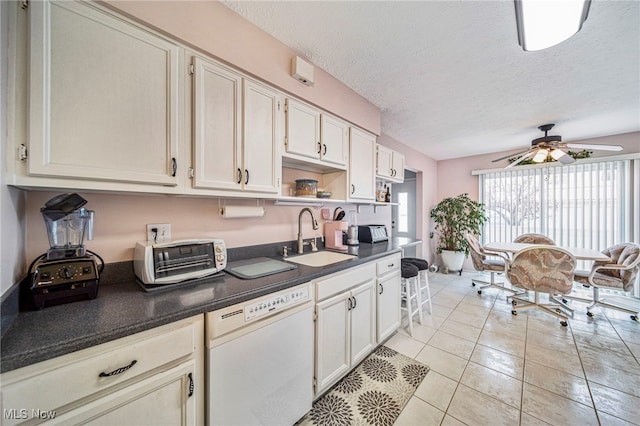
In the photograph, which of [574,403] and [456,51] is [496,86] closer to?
[456,51]

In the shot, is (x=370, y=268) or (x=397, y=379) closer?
(x=397, y=379)

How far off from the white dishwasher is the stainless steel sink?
402 millimetres

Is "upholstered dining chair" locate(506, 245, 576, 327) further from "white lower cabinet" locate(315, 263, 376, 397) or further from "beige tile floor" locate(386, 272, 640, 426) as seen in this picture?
"white lower cabinet" locate(315, 263, 376, 397)

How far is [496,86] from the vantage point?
217 centimetres

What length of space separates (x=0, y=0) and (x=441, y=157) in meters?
5.66

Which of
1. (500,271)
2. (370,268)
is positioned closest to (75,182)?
(370,268)

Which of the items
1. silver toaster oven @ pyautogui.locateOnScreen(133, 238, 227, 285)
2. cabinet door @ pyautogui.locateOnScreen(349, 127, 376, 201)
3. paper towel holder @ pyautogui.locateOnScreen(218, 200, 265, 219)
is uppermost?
cabinet door @ pyautogui.locateOnScreen(349, 127, 376, 201)

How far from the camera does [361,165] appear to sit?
7.84ft

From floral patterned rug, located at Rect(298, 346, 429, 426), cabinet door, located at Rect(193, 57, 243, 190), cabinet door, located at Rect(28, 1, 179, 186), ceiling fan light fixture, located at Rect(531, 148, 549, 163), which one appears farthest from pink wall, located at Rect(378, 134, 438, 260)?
cabinet door, located at Rect(28, 1, 179, 186)

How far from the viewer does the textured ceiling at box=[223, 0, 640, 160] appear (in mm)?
1386

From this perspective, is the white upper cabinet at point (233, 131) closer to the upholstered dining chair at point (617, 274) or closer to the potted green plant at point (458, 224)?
the upholstered dining chair at point (617, 274)

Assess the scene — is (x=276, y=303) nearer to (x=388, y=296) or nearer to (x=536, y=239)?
(x=388, y=296)

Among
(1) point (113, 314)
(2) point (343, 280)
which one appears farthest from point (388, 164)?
(1) point (113, 314)

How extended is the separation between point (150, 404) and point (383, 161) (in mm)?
2796
